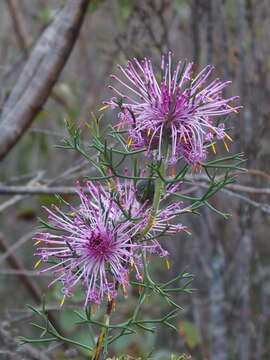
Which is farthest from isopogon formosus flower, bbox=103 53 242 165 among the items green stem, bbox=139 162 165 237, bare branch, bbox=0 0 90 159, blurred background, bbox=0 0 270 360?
bare branch, bbox=0 0 90 159

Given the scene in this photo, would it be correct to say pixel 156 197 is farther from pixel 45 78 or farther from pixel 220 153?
pixel 220 153

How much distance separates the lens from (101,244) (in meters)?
1.03

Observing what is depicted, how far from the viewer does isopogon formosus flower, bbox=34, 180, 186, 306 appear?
100 centimetres

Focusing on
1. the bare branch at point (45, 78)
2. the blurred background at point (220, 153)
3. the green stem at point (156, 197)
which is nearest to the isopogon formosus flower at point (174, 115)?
the green stem at point (156, 197)

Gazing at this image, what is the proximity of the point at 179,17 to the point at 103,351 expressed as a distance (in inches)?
132

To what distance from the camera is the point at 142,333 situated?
11.2ft

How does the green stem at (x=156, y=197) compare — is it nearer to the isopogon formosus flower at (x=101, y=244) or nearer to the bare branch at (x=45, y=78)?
the isopogon formosus flower at (x=101, y=244)

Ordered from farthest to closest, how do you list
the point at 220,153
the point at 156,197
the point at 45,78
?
the point at 220,153, the point at 45,78, the point at 156,197

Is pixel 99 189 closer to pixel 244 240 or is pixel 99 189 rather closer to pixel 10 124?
pixel 10 124

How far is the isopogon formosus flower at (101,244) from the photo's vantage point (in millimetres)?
1005

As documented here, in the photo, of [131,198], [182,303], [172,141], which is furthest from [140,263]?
[182,303]

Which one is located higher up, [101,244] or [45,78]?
[45,78]

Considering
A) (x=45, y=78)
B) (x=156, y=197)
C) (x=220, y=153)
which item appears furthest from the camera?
(x=220, y=153)

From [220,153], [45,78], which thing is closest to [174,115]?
[45,78]
